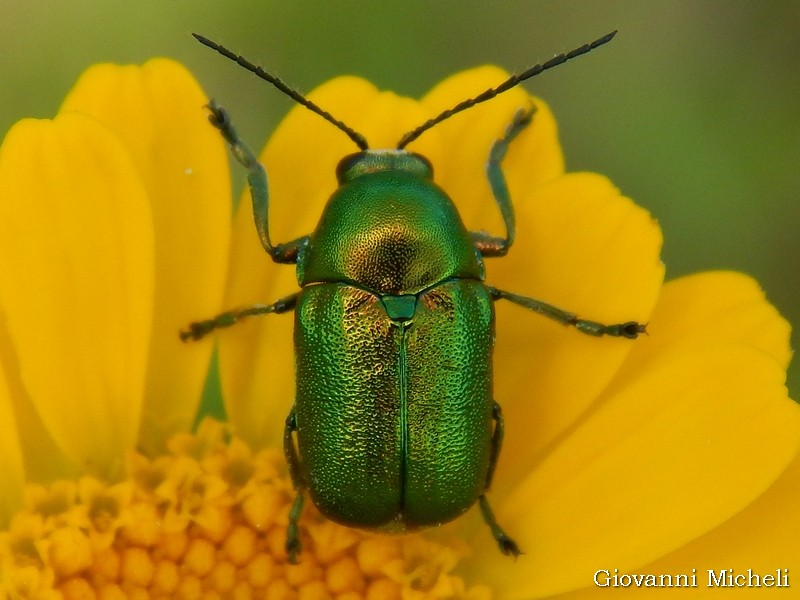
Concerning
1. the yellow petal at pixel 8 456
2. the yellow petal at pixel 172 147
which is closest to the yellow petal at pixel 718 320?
the yellow petal at pixel 172 147

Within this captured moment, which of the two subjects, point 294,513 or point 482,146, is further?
point 482,146

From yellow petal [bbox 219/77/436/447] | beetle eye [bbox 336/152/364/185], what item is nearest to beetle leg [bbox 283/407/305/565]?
yellow petal [bbox 219/77/436/447]

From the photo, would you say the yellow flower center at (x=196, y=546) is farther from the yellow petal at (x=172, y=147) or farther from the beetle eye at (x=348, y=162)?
the beetle eye at (x=348, y=162)

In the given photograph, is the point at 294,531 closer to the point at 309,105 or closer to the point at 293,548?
the point at 293,548

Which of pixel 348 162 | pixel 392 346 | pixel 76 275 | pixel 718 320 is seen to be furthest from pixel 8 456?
pixel 718 320

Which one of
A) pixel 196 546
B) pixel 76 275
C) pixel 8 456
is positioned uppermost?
pixel 76 275

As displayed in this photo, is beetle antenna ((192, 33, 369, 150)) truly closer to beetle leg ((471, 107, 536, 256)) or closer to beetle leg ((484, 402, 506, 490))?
beetle leg ((471, 107, 536, 256))

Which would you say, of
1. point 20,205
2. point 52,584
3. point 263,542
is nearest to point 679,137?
point 263,542

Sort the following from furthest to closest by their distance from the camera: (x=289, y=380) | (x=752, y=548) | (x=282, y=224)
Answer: (x=289, y=380), (x=282, y=224), (x=752, y=548)
